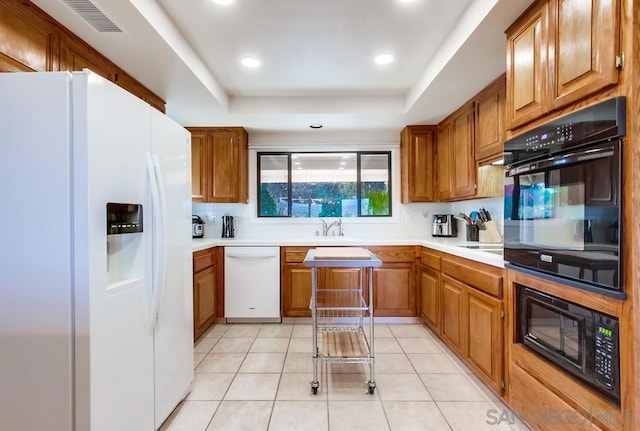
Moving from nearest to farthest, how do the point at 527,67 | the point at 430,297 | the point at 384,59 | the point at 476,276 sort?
the point at 527,67 → the point at 476,276 → the point at 384,59 → the point at 430,297

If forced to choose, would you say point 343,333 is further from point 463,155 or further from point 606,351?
point 463,155

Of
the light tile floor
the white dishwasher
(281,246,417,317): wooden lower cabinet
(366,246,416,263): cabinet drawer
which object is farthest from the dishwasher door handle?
(366,246,416,263): cabinet drawer

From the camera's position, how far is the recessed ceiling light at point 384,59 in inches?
97.6

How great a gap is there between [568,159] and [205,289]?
118 inches

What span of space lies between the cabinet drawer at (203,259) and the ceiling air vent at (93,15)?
179cm

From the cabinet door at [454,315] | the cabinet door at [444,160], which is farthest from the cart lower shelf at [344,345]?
the cabinet door at [444,160]

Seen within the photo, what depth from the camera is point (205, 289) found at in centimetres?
318

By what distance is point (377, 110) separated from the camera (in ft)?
10.7

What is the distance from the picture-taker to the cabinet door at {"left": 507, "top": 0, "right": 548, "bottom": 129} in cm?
153

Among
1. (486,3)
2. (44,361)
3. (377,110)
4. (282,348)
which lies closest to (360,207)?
(377,110)

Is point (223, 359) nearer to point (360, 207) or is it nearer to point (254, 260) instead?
point (254, 260)

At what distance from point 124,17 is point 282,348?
8.59 ft

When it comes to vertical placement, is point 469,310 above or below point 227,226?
below

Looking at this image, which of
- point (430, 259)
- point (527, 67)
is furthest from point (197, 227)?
point (527, 67)
